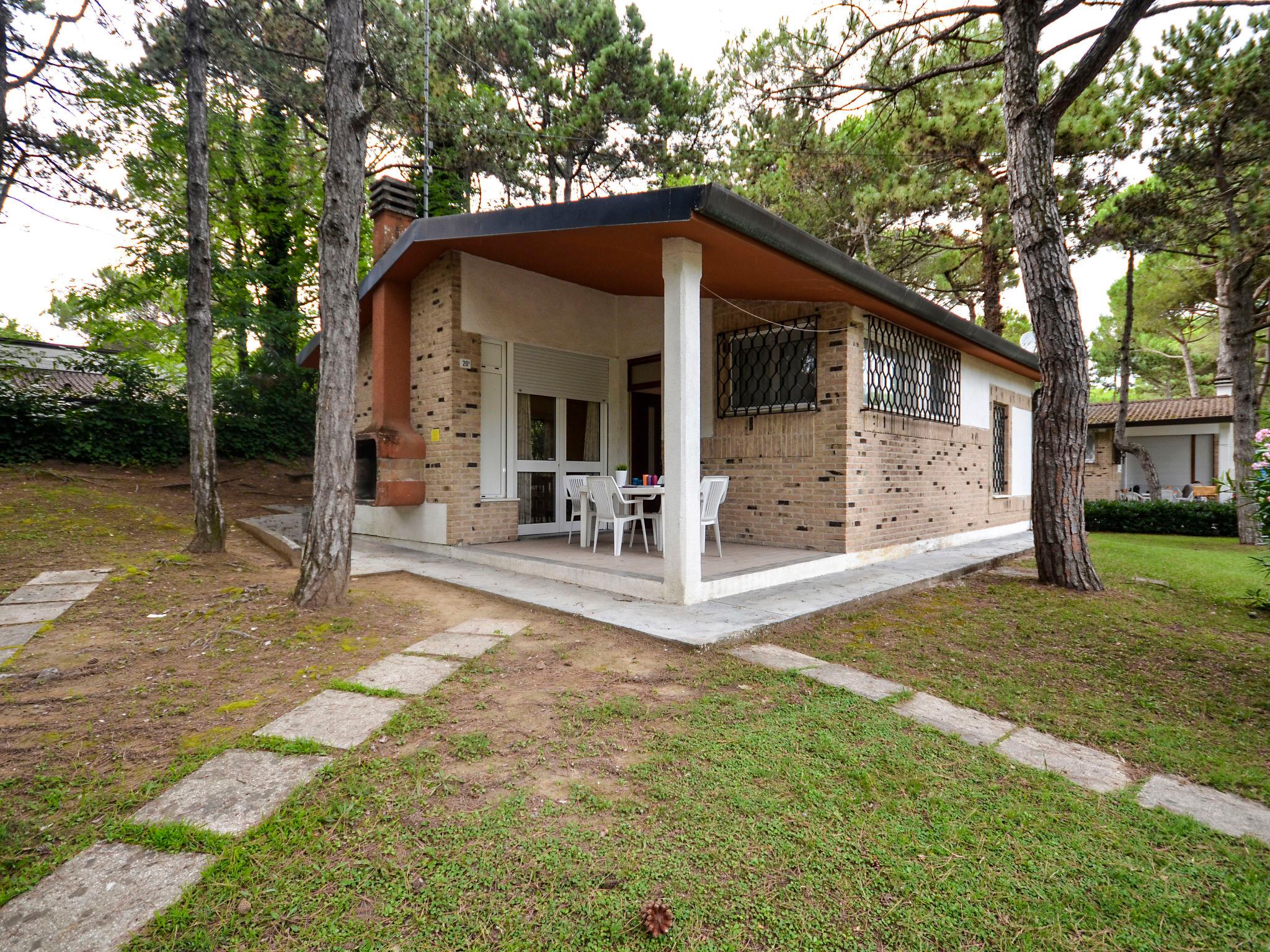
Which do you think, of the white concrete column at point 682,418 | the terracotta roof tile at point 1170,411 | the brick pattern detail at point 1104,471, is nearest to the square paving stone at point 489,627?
the white concrete column at point 682,418

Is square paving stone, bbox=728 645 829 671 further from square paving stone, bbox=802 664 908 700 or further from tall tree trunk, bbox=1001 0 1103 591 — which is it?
tall tree trunk, bbox=1001 0 1103 591

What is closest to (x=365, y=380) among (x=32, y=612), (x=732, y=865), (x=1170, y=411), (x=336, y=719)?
(x=32, y=612)

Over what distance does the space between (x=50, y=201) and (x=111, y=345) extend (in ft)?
30.1

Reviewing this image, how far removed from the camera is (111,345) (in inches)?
653

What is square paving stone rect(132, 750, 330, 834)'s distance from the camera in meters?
1.93

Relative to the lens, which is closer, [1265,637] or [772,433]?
[1265,637]

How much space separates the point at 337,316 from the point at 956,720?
4553 millimetres

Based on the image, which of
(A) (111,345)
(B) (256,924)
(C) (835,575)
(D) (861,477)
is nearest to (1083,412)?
(D) (861,477)

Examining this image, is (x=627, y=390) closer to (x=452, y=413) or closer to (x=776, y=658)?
(x=452, y=413)

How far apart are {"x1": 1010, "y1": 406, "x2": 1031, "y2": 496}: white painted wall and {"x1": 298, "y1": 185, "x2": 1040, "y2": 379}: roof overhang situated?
13.0 ft

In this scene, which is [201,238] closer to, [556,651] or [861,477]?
[556,651]

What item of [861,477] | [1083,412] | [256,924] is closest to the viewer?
[256,924]

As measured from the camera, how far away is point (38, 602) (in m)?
4.32

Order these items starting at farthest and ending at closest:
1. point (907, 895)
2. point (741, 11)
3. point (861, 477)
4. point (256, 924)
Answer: point (741, 11) → point (861, 477) → point (907, 895) → point (256, 924)
